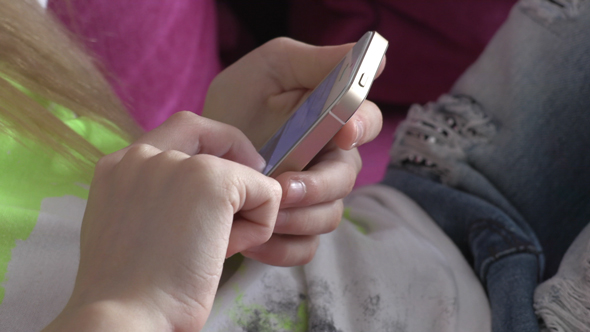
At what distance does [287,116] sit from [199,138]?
0.40ft

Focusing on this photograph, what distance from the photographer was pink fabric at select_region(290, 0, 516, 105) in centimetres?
66

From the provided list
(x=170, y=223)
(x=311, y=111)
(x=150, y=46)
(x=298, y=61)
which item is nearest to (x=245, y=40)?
(x=150, y=46)

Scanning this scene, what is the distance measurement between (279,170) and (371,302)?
123 mm

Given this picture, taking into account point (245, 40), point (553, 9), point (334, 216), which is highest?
point (553, 9)

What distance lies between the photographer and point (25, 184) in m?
0.34

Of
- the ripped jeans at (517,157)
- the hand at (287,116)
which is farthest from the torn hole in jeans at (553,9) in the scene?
the hand at (287,116)

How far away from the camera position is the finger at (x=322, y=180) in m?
0.30

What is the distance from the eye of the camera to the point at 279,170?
31 centimetres

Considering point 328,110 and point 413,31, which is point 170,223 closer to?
point 328,110

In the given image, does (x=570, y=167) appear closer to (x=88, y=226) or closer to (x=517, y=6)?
(x=517, y=6)

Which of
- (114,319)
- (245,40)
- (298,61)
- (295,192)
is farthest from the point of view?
(245,40)

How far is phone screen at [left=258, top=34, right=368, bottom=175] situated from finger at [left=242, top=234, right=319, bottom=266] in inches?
2.2

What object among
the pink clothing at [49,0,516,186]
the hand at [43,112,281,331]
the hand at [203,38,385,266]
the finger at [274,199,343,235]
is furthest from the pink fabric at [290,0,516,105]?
the hand at [43,112,281,331]

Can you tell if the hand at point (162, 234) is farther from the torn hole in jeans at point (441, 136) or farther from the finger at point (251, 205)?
the torn hole in jeans at point (441, 136)
